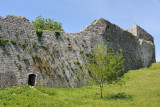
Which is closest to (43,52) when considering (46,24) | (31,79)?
(31,79)

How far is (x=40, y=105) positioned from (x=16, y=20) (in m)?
10.9

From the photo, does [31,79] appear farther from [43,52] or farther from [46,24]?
[46,24]

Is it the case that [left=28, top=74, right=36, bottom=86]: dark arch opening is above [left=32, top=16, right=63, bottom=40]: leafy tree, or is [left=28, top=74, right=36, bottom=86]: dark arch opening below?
below

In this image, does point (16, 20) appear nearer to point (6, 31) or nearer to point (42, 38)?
point (6, 31)

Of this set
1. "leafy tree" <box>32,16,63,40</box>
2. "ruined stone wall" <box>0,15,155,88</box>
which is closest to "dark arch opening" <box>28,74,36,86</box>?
"ruined stone wall" <box>0,15,155,88</box>

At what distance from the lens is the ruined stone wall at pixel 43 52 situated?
16.9 meters

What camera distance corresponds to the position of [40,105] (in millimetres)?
11148

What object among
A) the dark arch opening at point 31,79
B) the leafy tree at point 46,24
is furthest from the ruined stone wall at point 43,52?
the leafy tree at point 46,24

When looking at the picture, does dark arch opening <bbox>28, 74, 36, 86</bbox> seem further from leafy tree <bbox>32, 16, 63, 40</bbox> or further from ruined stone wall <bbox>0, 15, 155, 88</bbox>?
leafy tree <bbox>32, 16, 63, 40</bbox>

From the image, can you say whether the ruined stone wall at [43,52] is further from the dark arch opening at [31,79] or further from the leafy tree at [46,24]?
the leafy tree at [46,24]

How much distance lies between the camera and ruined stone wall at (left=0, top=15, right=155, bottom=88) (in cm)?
1692

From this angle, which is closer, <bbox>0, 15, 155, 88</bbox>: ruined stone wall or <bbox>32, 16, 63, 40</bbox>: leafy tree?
<bbox>0, 15, 155, 88</bbox>: ruined stone wall

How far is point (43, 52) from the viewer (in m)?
19.6

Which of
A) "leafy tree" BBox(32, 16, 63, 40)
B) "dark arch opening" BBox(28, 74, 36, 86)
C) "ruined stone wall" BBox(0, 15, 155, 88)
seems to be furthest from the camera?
"leafy tree" BBox(32, 16, 63, 40)
